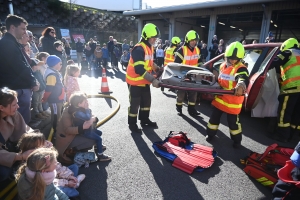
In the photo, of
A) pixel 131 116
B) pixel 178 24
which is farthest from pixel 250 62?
pixel 178 24

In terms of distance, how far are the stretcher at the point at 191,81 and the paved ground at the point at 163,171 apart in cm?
104

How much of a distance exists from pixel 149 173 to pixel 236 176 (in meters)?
1.18

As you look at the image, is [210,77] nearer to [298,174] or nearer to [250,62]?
[250,62]

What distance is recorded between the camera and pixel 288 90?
13.4ft

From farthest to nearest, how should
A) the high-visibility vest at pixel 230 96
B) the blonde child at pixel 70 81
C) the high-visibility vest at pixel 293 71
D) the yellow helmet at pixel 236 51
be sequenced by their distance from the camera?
the blonde child at pixel 70 81 → the high-visibility vest at pixel 293 71 → the high-visibility vest at pixel 230 96 → the yellow helmet at pixel 236 51

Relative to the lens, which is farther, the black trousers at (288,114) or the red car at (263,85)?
the red car at (263,85)

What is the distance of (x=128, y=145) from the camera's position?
385cm

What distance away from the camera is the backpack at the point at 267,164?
2791 millimetres

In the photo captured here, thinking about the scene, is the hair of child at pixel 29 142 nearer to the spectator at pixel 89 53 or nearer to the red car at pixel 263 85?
the red car at pixel 263 85

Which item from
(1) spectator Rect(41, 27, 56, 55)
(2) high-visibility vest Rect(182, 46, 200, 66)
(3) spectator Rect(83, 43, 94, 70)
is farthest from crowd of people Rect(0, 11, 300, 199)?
(3) spectator Rect(83, 43, 94, 70)

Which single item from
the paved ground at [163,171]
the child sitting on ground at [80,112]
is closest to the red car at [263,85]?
the paved ground at [163,171]

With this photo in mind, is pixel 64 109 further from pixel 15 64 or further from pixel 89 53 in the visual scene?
pixel 89 53

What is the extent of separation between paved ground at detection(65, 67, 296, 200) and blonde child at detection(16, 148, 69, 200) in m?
0.78

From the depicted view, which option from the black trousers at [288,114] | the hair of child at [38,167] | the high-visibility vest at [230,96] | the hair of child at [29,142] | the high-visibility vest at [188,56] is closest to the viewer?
the hair of child at [38,167]
